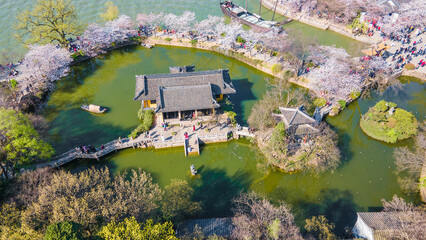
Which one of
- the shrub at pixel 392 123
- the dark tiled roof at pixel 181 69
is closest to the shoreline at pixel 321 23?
the shrub at pixel 392 123

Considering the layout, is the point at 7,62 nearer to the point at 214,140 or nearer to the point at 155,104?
the point at 155,104

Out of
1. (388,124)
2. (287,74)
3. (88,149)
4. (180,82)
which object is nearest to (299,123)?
(388,124)

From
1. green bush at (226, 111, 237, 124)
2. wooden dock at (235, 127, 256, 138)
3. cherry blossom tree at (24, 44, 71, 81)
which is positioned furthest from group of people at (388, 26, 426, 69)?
cherry blossom tree at (24, 44, 71, 81)

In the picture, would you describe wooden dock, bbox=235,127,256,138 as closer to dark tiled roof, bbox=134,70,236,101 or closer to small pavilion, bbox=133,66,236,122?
small pavilion, bbox=133,66,236,122

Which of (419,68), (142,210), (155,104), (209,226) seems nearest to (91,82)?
(155,104)

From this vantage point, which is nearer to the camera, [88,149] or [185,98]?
[88,149]

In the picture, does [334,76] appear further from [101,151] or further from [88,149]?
[88,149]

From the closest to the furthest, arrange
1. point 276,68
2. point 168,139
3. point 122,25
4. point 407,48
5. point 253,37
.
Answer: point 168,139, point 276,68, point 407,48, point 253,37, point 122,25
